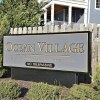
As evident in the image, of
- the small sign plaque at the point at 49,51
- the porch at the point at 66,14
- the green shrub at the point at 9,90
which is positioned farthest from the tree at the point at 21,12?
the porch at the point at 66,14

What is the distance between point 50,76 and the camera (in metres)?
11.2

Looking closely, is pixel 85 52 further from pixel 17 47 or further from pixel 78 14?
pixel 78 14

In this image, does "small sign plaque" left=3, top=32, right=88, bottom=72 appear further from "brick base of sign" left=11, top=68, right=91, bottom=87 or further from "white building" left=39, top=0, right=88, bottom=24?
"white building" left=39, top=0, right=88, bottom=24

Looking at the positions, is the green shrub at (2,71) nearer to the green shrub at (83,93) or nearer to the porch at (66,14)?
the green shrub at (83,93)

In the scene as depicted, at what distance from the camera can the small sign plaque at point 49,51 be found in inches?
402

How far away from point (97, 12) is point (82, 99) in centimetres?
3082

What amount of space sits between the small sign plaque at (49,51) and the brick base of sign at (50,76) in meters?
0.17

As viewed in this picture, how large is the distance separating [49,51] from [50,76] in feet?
2.55

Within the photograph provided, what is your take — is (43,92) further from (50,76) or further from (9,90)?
(50,76)

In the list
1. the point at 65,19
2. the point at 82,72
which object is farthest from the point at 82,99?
the point at 65,19

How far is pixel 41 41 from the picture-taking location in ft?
37.4

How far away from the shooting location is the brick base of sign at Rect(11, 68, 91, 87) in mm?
10531

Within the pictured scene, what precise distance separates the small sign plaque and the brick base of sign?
0.17 meters

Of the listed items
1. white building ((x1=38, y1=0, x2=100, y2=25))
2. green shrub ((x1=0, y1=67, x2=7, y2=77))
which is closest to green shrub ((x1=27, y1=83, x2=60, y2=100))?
green shrub ((x1=0, y1=67, x2=7, y2=77))
